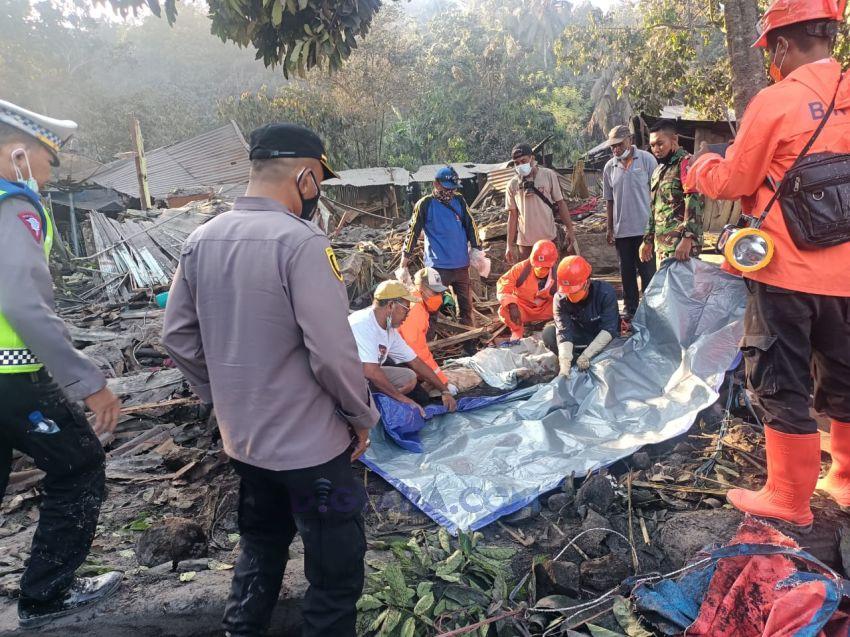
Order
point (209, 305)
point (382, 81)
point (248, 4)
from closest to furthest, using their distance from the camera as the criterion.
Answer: point (209, 305) → point (248, 4) → point (382, 81)

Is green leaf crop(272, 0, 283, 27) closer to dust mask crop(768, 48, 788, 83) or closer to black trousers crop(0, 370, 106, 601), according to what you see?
black trousers crop(0, 370, 106, 601)

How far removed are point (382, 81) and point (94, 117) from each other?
19.5 meters

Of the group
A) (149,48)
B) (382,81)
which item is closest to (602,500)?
(382,81)

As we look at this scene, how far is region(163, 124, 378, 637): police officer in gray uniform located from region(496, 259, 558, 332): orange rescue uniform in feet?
14.5

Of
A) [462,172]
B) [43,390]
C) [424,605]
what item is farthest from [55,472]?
[462,172]

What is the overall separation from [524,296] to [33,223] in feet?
16.3

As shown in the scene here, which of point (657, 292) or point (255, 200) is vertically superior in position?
point (255, 200)

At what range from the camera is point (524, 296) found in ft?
21.3

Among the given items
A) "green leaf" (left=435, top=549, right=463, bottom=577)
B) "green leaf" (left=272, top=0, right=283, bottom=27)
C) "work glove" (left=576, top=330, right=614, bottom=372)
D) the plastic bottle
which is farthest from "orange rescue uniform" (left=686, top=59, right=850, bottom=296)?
the plastic bottle

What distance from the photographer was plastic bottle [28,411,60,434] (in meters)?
2.36

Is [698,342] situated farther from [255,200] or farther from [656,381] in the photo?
[255,200]

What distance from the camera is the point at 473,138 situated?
84.9ft

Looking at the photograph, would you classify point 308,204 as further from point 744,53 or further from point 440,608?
point 744,53

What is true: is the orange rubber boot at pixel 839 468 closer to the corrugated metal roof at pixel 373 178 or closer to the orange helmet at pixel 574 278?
the orange helmet at pixel 574 278
